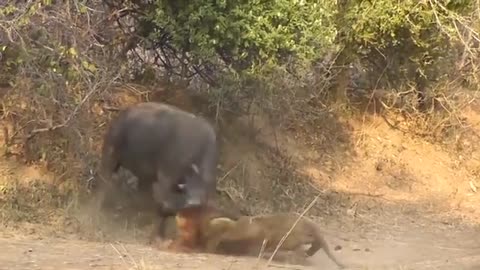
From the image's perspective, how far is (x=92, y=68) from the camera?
922 cm

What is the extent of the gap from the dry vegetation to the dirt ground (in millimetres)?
25

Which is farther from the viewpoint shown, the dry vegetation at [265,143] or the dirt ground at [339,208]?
the dry vegetation at [265,143]

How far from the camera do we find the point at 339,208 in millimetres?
11281

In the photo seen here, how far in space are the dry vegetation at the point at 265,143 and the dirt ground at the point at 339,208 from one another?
25 millimetres

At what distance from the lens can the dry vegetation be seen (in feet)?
30.0

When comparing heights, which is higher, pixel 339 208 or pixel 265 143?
pixel 265 143

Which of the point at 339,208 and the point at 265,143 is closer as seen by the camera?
the point at 339,208

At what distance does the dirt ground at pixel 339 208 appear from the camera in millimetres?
7859

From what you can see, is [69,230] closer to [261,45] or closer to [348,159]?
[261,45]

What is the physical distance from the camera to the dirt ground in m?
7.86

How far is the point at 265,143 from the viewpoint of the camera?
473 inches

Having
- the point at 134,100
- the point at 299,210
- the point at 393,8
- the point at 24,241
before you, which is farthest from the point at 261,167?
the point at 24,241

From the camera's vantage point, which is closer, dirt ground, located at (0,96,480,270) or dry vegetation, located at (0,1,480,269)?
dirt ground, located at (0,96,480,270)

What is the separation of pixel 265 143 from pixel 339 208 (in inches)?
54.6
